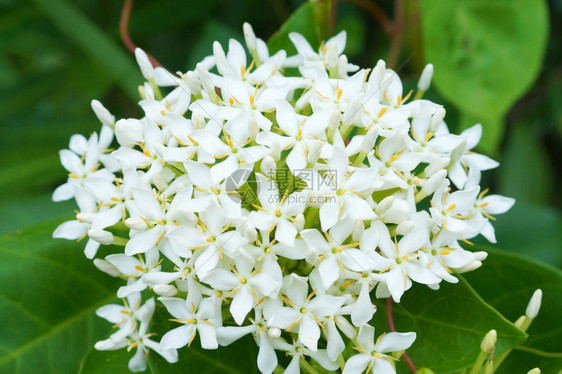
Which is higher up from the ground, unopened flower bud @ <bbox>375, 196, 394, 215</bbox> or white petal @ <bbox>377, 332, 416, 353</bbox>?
unopened flower bud @ <bbox>375, 196, 394, 215</bbox>

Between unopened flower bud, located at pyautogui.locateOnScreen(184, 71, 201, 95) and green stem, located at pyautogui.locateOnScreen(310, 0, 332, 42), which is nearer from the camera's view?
unopened flower bud, located at pyautogui.locateOnScreen(184, 71, 201, 95)

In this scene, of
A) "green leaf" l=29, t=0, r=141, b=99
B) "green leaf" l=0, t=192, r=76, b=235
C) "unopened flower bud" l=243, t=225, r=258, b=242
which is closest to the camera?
"unopened flower bud" l=243, t=225, r=258, b=242

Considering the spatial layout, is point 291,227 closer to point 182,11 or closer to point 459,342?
point 459,342

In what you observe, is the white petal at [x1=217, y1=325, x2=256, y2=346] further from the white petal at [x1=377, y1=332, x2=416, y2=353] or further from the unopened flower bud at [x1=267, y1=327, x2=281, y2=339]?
the white petal at [x1=377, y1=332, x2=416, y2=353]

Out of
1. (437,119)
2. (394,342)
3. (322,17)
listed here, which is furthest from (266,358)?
(322,17)

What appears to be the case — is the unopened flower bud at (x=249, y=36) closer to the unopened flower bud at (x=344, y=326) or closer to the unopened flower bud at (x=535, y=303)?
the unopened flower bud at (x=344, y=326)

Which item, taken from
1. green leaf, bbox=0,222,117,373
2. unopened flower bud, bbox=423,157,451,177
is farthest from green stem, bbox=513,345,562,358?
green leaf, bbox=0,222,117,373
